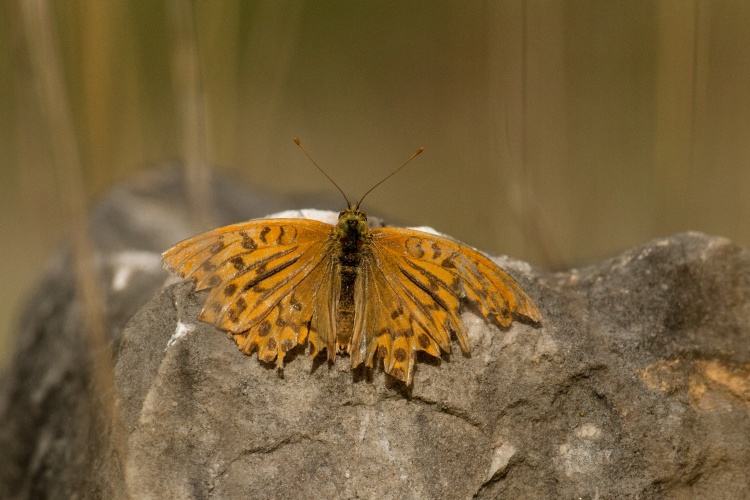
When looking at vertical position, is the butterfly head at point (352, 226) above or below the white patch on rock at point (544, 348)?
above

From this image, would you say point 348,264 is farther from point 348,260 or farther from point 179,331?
point 179,331

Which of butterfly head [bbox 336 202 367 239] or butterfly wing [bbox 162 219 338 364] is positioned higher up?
butterfly head [bbox 336 202 367 239]

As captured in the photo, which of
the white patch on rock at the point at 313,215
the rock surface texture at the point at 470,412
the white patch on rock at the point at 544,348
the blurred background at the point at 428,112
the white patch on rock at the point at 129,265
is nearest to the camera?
the rock surface texture at the point at 470,412

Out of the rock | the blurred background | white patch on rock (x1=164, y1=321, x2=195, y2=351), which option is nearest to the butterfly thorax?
white patch on rock (x1=164, y1=321, x2=195, y2=351)

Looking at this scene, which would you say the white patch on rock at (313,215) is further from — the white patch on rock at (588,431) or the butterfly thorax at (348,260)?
the white patch on rock at (588,431)

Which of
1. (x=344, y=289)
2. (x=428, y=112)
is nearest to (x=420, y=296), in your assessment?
(x=344, y=289)

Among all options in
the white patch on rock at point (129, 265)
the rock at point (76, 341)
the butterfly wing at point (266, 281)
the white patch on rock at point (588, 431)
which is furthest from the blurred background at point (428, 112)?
the white patch on rock at point (588, 431)

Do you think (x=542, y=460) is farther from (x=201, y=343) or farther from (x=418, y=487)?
(x=201, y=343)

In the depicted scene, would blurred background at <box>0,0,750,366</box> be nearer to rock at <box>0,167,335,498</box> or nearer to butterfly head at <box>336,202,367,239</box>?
rock at <box>0,167,335,498</box>
